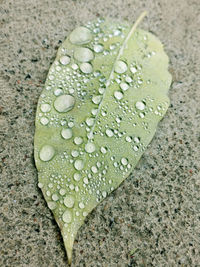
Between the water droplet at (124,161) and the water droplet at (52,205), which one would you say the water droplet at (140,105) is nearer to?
the water droplet at (124,161)

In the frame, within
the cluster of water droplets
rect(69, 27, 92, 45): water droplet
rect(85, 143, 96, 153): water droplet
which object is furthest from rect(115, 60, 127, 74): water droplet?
rect(85, 143, 96, 153): water droplet

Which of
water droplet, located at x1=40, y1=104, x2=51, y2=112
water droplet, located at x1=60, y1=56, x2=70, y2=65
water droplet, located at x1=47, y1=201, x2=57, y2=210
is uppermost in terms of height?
water droplet, located at x1=60, y1=56, x2=70, y2=65

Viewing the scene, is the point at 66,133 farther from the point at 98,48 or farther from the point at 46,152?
the point at 98,48

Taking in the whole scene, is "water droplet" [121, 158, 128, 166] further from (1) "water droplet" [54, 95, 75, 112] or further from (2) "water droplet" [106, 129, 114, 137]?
(1) "water droplet" [54, 95, 75, 112]

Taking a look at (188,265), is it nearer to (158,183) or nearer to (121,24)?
(158,183)

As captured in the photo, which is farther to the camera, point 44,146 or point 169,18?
point 169,18

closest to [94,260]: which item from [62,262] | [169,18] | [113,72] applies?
[62,262]
